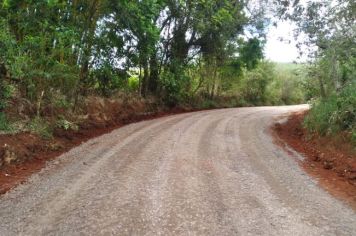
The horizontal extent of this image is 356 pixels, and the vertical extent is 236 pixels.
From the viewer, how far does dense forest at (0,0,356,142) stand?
9.77 m

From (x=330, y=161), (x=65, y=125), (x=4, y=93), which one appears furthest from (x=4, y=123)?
(x=330, y=161)

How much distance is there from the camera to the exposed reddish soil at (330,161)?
298 inches

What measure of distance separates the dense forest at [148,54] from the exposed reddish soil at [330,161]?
497 millimetres

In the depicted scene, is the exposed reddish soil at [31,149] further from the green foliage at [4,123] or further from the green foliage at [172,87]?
the green foliage at [172,87]

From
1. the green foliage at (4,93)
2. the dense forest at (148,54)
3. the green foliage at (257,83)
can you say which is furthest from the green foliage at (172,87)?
the green foliage at (257,83)

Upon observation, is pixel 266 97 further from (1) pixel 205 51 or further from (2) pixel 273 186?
(2) pixel 273 186

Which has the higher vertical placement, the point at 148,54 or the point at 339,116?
the point at 148,54

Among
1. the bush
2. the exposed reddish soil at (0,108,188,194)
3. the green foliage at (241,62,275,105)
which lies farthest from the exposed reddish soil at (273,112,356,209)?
the green foliage at (241,62,275,105)

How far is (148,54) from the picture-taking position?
55.3 feet

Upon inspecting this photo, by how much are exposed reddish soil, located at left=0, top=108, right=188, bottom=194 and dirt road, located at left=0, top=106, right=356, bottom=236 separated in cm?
32

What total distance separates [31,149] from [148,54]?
29.4 feet

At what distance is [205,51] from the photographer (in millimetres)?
23047

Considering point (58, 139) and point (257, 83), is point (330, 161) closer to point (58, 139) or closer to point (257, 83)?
point (58, 139)

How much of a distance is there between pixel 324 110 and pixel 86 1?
8.44 metres
